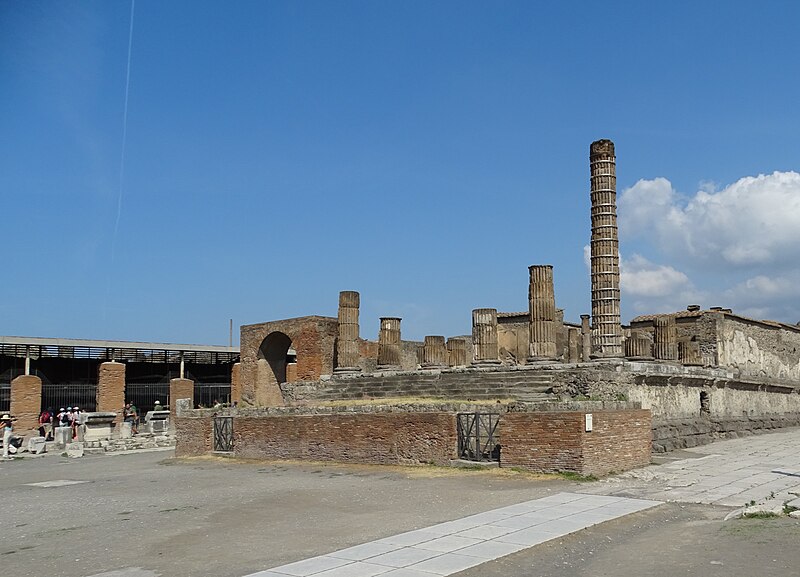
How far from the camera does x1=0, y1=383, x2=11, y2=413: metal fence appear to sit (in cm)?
2925

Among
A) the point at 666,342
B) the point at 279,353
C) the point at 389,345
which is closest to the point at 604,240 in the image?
the point at 666,342

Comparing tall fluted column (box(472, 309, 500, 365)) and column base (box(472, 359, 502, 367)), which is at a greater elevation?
tall fluted column (box(472, 309, 500, 365))

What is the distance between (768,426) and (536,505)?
16.6 metres

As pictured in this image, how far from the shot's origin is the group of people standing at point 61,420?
2588cm

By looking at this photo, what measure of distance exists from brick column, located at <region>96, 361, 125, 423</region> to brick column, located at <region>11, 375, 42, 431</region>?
205 cm

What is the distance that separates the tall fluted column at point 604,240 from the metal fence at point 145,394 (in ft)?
68.7

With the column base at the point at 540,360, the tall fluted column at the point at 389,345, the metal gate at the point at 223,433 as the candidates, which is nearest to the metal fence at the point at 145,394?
the tall fluted column at the point at 389,345

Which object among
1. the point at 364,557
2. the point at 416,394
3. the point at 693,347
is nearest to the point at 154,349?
the point at 416,394

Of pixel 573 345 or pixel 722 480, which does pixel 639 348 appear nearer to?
pixel 722 480

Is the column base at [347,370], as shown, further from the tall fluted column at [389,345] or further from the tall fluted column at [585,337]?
the tall fluted column at [585,337]

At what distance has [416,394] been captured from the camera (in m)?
19.9

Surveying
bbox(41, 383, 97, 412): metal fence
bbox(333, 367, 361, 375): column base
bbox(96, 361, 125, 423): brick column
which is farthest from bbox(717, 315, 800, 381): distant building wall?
bbox(41, 383, 97, 412): metal fence

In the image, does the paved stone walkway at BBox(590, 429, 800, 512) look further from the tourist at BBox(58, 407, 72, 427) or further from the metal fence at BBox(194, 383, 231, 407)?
the metal fence at BBox(194, 383, 231, 407)

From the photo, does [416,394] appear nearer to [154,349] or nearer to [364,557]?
[364,557]
